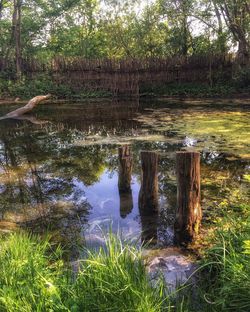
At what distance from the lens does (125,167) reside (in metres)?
5.09

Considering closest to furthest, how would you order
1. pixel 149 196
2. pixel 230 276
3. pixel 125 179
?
pixel 230 276, pixel 149 196, pixel 125 179

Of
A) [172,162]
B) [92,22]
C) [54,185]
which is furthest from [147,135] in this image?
[92,22]

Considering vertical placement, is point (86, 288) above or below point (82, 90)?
below

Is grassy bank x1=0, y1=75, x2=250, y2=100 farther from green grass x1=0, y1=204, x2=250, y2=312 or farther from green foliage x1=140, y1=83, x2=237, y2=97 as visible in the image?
green grass x1=0, y1=204, x2=250, y2=312

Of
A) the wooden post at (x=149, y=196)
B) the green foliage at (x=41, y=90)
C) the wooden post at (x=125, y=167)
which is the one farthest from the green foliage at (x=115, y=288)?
the green foliage at (x=41, y=90)

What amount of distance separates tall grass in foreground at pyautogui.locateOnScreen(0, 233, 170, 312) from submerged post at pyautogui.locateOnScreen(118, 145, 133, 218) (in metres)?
2.19

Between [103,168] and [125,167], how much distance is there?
68.7 inches

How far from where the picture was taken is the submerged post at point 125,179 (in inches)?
193

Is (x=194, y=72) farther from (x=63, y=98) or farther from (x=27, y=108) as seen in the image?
(x=27, y=108)

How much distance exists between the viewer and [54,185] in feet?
19.0

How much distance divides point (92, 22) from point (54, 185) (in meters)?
21.3

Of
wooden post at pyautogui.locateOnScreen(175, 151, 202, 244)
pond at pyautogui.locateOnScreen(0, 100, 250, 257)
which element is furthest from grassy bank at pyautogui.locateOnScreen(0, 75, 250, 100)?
wooden post at pyautogui.locateOnScreen(175, 151, 202, 244)

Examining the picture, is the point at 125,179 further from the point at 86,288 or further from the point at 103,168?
the point at 86,288

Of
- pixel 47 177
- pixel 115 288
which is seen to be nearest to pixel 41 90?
pixel 47 177
